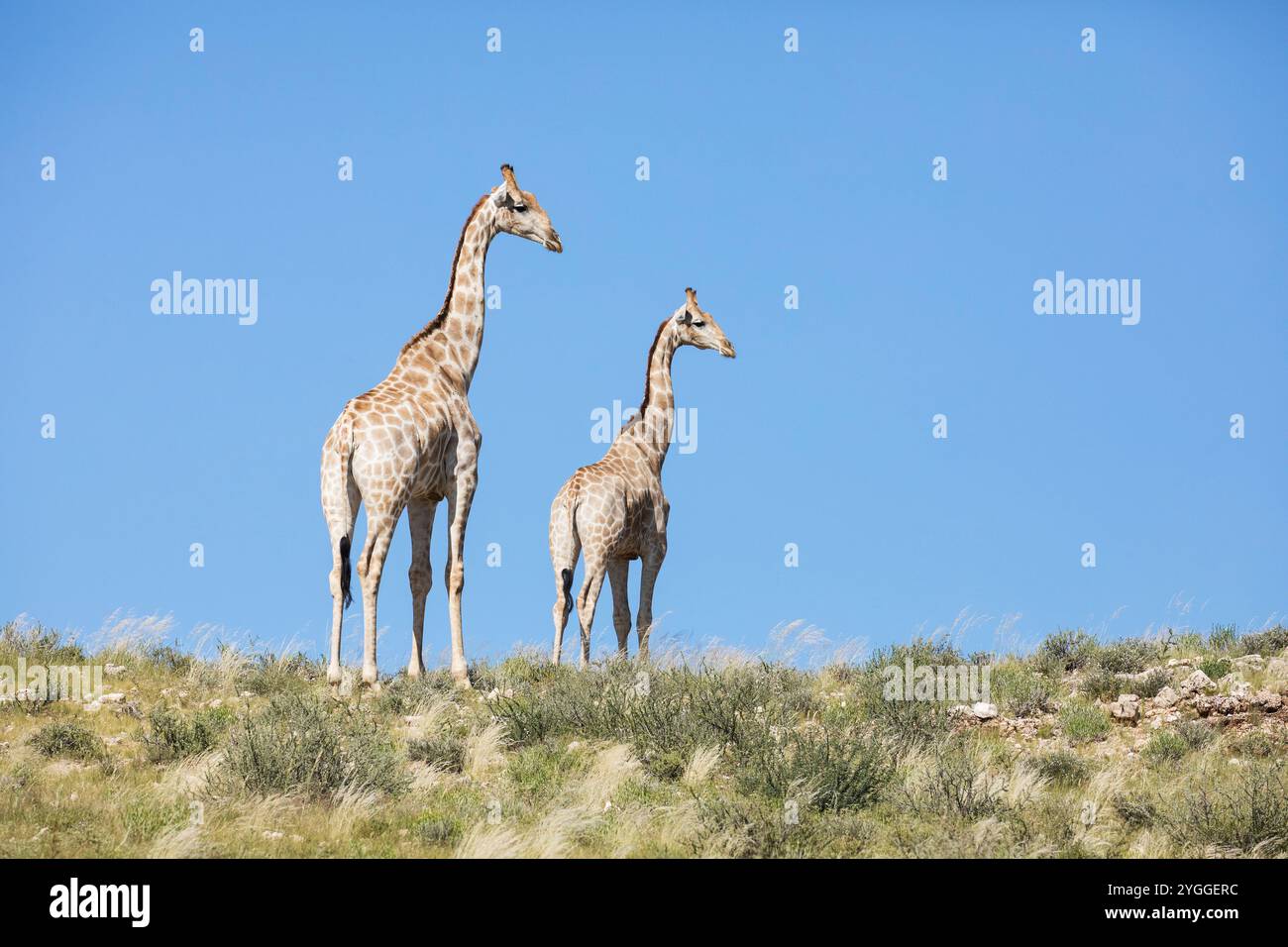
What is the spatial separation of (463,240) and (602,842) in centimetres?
1041

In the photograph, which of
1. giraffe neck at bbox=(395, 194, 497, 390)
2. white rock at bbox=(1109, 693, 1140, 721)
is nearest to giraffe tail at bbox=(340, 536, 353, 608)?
giraffe neck at bbox=(395, 194, 497, 390)

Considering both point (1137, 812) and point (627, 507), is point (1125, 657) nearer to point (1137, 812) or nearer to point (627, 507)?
point (1137, 812)

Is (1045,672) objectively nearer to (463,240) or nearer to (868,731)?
(868,731)

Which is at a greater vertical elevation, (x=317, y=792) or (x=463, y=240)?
(x=463, y=240)

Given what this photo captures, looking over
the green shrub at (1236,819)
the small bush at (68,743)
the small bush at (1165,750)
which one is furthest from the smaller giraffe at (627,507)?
the green shrub at (1236,819)

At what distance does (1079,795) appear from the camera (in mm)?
12625

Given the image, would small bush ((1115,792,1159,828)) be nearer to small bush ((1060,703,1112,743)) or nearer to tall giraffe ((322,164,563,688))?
small bush ((1060,703,1112,743))

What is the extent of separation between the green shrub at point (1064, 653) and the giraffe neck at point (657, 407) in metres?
6.10

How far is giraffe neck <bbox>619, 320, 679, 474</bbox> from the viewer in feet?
68.5

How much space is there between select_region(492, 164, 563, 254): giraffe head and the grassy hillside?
5898mm

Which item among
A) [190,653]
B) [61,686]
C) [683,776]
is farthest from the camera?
[190,653]
